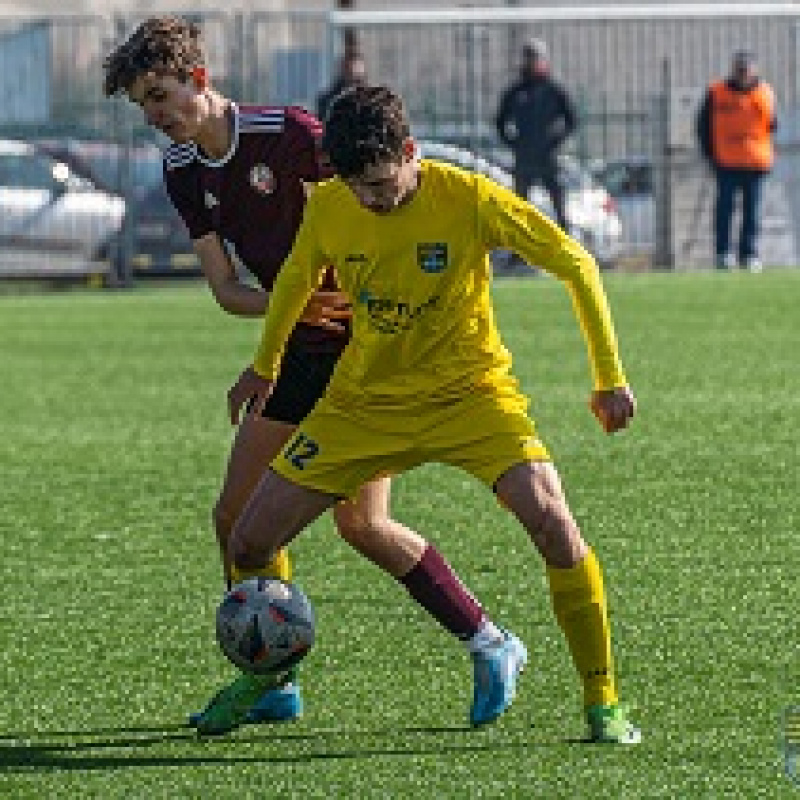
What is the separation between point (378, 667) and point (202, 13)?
17.9 m

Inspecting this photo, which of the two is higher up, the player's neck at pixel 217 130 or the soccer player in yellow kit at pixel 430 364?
the player's neck at pixel 217 130

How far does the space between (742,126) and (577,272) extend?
17261 millimetres

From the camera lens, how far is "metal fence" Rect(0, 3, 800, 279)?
24.8 m

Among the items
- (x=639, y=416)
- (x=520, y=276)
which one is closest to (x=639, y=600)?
(x=639, y=416)

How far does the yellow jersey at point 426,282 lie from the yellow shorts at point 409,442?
0.04 meters

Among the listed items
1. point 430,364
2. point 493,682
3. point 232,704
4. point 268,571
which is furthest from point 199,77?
point 493,682

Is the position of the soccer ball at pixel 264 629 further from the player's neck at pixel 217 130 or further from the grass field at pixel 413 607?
the player's neck at pixel 217 130

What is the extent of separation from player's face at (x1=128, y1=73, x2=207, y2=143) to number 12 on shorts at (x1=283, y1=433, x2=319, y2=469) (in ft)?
2.95

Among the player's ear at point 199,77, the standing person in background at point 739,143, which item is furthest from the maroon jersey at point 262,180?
the standing person in background at point 739,143

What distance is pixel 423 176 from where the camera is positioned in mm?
6570

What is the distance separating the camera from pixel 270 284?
7.33 metres

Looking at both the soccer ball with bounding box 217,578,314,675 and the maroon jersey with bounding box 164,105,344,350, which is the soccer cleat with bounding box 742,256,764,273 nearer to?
the maroon jersey with bounding box 164,105,344,350

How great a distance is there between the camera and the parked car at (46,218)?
80.1 ft

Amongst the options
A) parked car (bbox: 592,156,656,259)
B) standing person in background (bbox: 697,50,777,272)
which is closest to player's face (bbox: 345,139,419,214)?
standing person in background (bbox: 697,50,777,272)
